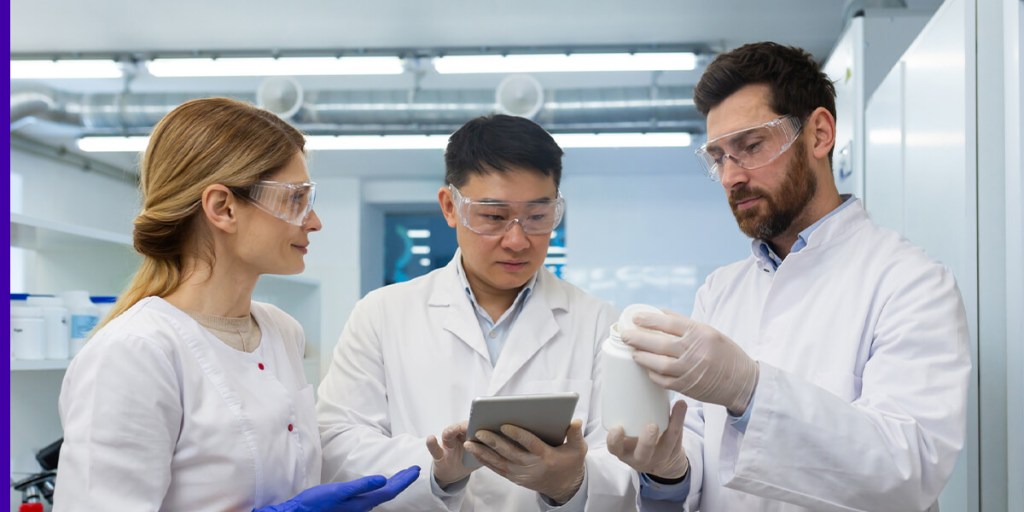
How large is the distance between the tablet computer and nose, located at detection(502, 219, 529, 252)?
0.45m

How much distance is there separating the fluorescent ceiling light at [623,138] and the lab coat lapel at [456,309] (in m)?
4.83

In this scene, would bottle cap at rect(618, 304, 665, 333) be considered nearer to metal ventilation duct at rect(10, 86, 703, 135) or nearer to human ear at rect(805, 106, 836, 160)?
human ear at rect(805, 106, 836, 160)


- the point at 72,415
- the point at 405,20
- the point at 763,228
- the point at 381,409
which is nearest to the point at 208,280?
the point at 72,415

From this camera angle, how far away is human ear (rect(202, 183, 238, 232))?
4.67 feet

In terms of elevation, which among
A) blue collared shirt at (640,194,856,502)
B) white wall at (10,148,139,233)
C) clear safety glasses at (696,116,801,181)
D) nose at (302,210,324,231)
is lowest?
blue collared shirt at (640,194,856,502)

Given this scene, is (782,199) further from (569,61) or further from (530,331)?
(569,61)

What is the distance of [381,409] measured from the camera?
1.83 metres

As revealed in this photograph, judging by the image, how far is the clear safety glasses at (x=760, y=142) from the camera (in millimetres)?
1591

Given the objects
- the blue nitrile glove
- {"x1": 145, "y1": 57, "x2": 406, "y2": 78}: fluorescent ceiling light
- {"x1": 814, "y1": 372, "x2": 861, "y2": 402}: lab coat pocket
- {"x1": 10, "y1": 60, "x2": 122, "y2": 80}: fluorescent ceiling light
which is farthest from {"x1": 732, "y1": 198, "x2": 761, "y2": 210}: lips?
{"x1": 10, "y1": 60, "x2": 122, "y2": 80}: fluorescent ceiling light

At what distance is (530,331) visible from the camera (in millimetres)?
1862

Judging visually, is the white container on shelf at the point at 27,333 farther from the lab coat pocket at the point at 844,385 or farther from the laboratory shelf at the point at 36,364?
the lab coat pocket at the point at 844,385

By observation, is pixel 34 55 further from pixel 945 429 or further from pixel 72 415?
pixel 945 429

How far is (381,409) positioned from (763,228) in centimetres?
88

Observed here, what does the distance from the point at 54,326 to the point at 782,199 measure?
215 cm
